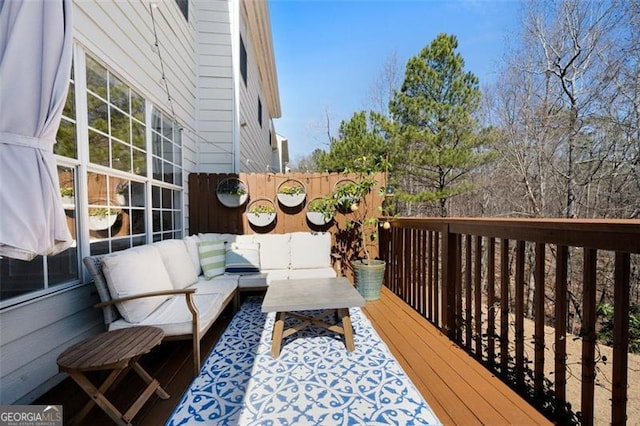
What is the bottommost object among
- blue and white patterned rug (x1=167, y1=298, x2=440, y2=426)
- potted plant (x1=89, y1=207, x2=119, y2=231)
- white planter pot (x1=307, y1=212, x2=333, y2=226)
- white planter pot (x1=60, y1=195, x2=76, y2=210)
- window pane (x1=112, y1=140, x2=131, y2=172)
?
blue and white patterned rug (x1=167, y1=298, x2=440, y2=426)

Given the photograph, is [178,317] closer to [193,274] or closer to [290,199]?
[193,274]

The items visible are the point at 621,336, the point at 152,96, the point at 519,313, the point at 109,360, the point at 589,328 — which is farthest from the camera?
the point at 152,96

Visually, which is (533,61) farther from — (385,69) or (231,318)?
(231,318)

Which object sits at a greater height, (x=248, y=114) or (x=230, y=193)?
(x=248, y=114)

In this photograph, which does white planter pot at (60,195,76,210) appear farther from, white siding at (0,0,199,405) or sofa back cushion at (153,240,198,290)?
sofa back cushion at (153,240,198,290)

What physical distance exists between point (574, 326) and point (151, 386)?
29.3 feet

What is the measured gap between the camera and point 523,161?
7.77 metres

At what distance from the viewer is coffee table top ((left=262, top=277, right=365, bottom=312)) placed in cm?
232

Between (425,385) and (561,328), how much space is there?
89 centimetres

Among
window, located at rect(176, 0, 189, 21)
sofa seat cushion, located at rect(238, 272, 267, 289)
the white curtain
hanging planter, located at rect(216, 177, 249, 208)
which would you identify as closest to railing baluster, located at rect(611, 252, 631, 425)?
the white curtain

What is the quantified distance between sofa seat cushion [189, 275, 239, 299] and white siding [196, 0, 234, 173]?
2073 millimetres

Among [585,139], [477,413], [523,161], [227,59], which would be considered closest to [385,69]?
[523,161]

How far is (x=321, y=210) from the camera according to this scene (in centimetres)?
446

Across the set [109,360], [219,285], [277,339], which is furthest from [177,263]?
[109,360]
